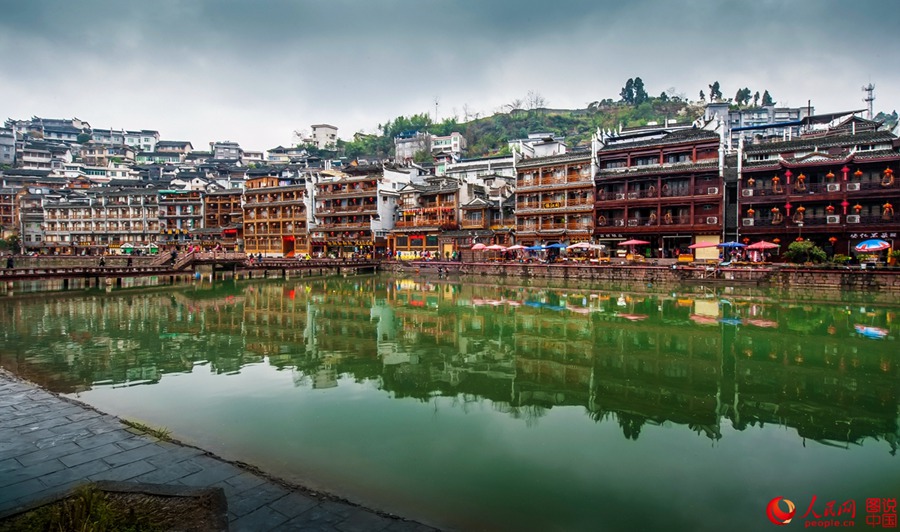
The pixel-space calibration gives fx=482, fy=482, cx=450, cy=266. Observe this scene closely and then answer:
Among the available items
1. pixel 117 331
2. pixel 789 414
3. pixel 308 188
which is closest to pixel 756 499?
pixel 789 414

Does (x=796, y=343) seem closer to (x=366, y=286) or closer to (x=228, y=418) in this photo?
(x=228, y=418)

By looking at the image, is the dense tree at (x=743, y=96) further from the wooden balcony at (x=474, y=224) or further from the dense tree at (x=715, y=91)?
the wooden balcony at (x=474, y=224)

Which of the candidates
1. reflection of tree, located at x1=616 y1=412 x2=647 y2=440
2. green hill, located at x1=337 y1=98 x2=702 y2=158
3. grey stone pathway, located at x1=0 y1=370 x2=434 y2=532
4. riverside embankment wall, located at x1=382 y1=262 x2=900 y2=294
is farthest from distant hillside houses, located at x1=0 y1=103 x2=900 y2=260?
grey stone pathway, located at x1=0 y1=370 x2=434 y2=532


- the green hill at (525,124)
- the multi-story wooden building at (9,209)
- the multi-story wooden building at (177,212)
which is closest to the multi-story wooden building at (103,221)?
the multi-story wooden building at (177,212)

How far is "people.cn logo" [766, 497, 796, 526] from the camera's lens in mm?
6734

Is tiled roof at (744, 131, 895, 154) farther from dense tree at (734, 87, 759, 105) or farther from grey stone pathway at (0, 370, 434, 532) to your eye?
dense tree at (734, 87, 759, 105)

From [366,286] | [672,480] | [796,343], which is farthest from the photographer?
[366,286]

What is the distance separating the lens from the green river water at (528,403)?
7340mm

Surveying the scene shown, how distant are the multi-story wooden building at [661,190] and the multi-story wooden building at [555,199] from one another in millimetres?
1721

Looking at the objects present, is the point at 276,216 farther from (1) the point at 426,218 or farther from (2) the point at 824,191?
(2) the point at 824,191

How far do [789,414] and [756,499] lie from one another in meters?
4.46

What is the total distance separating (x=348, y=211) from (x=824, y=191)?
57.8 m

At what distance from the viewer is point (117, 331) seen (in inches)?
830

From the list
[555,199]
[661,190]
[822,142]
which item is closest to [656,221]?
[661,190]
